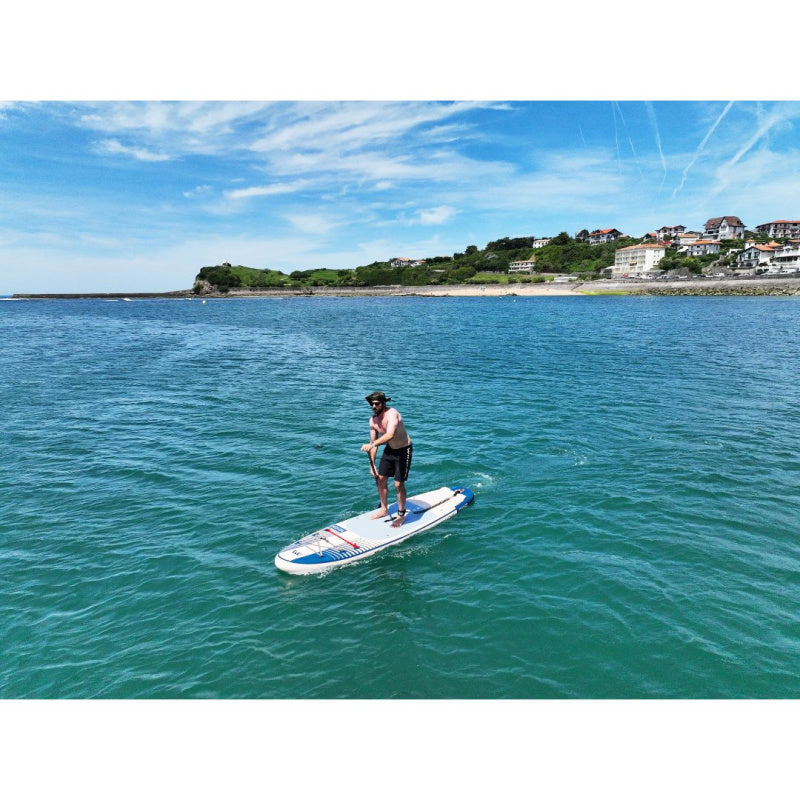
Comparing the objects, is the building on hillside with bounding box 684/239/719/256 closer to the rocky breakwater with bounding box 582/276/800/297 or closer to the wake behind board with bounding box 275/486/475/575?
the rocky breakwater with bounding box 582/276/800/297

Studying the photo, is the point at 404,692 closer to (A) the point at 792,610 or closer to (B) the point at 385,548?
(B) the point at 385,548

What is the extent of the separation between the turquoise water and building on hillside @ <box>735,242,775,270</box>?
532 ft

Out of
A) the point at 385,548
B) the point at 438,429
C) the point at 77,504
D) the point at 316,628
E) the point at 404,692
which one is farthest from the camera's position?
the point at 438,429

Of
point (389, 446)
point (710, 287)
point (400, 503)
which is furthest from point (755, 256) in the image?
point (389, 446)

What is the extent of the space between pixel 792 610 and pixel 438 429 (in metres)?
13.2

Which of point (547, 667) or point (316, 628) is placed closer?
point (547, 667)

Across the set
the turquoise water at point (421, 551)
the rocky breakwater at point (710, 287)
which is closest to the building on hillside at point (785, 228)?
the rocky breakwater at point (710, 287)

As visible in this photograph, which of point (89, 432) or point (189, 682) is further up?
point (89, 432)

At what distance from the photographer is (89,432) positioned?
21109 millimetres

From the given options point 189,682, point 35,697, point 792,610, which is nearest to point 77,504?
point 35,697

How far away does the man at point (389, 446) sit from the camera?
36.9ft

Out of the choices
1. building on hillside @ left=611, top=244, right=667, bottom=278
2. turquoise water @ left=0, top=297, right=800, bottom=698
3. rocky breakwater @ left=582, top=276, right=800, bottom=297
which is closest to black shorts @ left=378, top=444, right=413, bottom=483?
turquoise water @ left=0, top=297, right=800, bottom=698

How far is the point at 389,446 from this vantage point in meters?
11.6

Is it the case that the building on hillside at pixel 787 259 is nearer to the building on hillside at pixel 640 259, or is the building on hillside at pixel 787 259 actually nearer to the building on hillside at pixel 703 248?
the building on hillside at pixel 703 248
